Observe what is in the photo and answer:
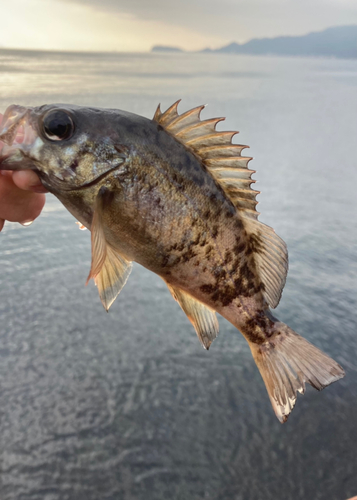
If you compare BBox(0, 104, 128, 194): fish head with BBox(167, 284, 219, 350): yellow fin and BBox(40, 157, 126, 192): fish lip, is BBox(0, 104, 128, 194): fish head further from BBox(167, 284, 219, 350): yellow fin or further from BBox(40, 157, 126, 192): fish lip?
BBox(167, 284, 219, 350): yellow fin

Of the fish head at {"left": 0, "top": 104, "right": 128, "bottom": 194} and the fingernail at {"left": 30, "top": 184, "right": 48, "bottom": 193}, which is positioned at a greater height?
the fish head at {"left": 0, "top": 104, "right": 128, "bottom": 194}

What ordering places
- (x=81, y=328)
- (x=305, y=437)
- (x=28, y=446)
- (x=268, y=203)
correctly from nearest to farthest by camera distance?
(x=28, y=446), (x=305, y=437), (x=81, y=328), (x=268, y=203)

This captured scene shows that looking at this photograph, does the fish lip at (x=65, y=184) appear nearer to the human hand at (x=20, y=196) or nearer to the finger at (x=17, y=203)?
the human hand at (x=20, y=196)

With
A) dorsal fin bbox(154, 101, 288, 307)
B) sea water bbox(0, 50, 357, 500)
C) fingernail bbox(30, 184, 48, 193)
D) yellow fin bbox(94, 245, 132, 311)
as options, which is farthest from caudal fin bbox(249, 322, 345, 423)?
sea water bbox(0, 50, 357, 500)

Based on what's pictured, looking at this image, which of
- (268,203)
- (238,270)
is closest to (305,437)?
(238,270)

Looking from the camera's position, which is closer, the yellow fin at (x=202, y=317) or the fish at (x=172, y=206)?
the fish at (x=172, y=206)

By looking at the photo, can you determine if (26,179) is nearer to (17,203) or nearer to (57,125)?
(57,125)

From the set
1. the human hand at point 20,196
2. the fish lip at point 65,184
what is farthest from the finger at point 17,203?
the fish lip at point 65,184

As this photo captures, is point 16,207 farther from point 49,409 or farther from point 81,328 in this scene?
point 81,328
